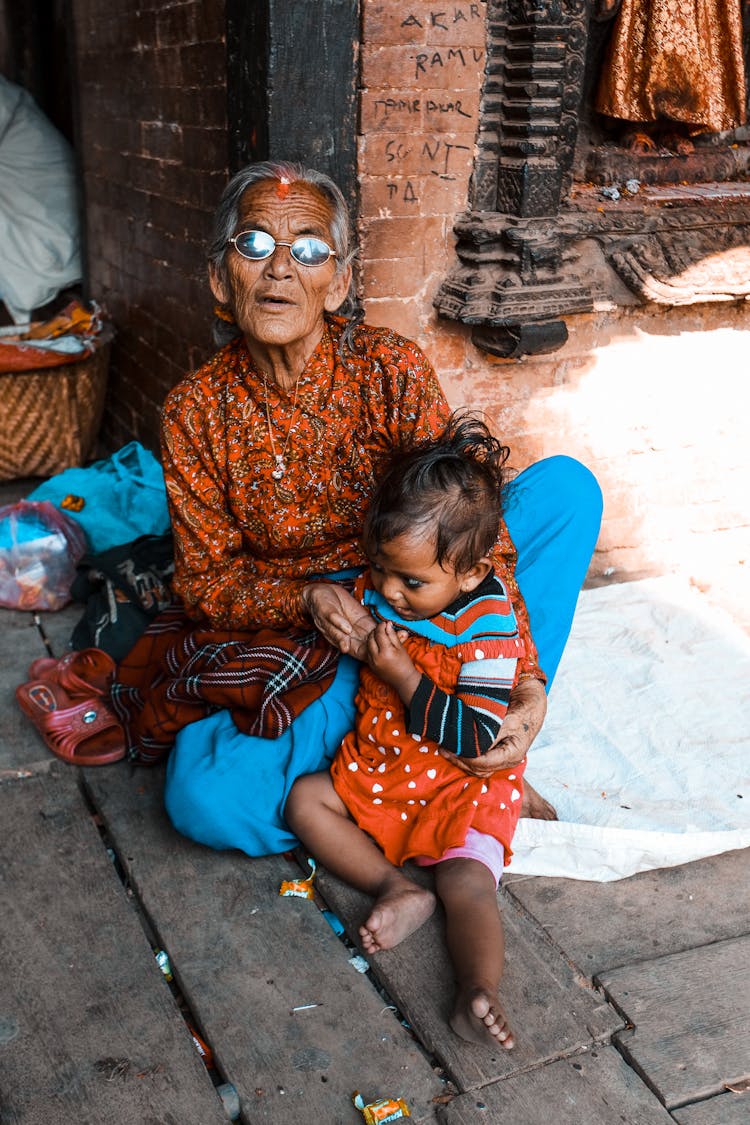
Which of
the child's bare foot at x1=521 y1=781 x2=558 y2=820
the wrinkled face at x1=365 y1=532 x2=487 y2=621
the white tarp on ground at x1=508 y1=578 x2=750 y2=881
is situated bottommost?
the white tarp on ground at x1=508 y1=578 x2=750 y2=881

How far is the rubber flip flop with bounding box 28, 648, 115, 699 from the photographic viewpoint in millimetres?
2854

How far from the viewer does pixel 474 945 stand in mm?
1963

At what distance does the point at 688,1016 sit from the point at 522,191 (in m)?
2.23

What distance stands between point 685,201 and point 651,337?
1.45 ft

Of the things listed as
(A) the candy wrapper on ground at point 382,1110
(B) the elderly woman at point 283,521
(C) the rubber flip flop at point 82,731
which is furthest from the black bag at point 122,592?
(A) the candy wrapper on ground at point 382,1110

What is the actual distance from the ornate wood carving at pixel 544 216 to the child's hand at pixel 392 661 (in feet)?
4.35

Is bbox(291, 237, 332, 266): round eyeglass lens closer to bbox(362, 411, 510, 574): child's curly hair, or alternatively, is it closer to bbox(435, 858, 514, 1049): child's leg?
bbox(362, 411, 510, 574): child's curly hair

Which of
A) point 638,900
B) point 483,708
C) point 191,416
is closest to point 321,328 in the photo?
point 191,416

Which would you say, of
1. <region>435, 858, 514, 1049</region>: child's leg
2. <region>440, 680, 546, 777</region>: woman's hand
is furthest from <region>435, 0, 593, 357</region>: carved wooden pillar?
<region>435, 858, 514, 1049</region>: child's leg

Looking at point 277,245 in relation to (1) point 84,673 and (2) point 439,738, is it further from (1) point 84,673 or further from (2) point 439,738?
(1) point 84,673

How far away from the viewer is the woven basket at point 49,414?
14.3 feet

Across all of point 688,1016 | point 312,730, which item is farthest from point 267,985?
point 688,1016

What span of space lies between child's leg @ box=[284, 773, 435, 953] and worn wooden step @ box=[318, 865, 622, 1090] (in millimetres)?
52

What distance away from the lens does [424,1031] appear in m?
1.88
